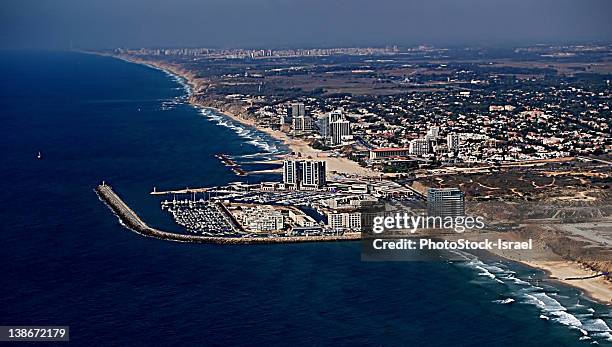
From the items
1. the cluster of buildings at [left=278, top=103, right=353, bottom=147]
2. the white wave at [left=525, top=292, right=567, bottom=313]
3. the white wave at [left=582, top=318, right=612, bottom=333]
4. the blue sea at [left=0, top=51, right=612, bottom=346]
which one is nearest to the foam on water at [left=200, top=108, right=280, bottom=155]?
the cluster of buildings at [left=278, top=103, right=353, bottom=147]

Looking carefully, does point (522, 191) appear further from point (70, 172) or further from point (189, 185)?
point (70, 172)

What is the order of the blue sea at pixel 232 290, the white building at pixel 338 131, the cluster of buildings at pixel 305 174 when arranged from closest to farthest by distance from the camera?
the blue sea at pixel 232 290 → the cluster of buildings at pixel 305 174 → the white building at pixel 338 131

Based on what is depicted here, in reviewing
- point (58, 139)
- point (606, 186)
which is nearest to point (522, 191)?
point (606, 186)

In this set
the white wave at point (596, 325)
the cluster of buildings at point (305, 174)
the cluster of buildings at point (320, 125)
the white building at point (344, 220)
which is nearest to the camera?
the white wave at point (596, 325)

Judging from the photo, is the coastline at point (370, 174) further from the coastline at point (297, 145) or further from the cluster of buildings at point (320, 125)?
the cluster of buildings at point (320, 125)

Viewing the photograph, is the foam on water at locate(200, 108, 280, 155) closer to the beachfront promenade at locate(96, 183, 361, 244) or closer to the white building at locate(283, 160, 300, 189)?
the white building at locate(283, 160, 300, 189)

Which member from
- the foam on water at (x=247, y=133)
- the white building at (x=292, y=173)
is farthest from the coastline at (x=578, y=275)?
the foam on water at (x=247, y=133)

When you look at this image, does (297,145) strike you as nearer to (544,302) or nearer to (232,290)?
(232,290)

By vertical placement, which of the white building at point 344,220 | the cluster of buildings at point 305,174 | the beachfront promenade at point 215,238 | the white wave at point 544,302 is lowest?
the white wave at point 544,302

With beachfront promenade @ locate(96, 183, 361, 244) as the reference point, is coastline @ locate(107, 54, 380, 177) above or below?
above

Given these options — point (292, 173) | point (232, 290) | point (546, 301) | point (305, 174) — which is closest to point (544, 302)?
point (546, 301)

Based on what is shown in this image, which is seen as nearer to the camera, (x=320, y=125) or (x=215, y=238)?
(x=215, y=238)
